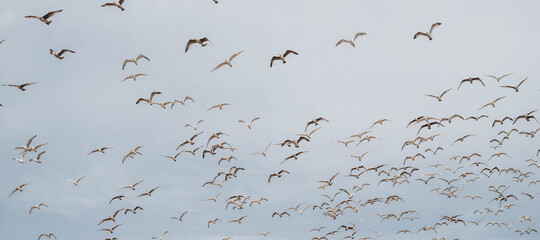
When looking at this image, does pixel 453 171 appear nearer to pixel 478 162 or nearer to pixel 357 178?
pixel 478 162

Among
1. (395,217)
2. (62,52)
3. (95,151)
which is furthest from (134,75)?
(395,217)

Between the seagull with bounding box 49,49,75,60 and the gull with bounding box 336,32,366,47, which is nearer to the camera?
the seagull with bounding box 49,49,75,60

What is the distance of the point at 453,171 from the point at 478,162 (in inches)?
188

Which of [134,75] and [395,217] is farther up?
[134,75]

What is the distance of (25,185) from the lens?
211ft

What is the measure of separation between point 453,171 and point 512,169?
10215 millimetres

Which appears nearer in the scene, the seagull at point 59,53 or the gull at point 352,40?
the seagull at point 59,53

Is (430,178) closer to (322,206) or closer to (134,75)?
(322,206)

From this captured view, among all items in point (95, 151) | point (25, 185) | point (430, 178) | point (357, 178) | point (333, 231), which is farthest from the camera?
point (333, 231)

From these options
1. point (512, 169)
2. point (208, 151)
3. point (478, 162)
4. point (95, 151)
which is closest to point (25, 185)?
point (95, 151)

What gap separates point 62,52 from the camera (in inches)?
1770

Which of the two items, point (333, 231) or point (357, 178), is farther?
point (333, 231)

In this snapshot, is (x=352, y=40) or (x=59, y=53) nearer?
(x=59, y=53)

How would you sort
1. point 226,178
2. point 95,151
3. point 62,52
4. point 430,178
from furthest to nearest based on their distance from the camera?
point 430,178 < point 226,178 < point 95,151 < point 62,52
